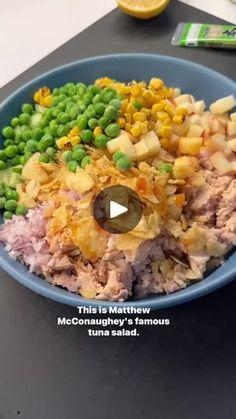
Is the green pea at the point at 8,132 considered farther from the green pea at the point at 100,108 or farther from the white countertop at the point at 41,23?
the white countertop at the point at 41,23

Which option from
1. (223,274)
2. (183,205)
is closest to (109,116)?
(183,205)

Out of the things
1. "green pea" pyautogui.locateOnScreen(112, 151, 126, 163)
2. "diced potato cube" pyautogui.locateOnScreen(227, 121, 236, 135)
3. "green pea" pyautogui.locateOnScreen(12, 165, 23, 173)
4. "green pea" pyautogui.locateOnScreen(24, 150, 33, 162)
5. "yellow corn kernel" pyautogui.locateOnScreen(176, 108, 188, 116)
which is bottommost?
"diced potato cube" pyautogui.locateOnScreen(227, 121, 236, 135)

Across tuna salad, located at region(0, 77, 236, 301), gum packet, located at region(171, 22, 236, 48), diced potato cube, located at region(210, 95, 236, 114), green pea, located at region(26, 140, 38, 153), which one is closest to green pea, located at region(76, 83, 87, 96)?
tuna salad, located at region(0, 77, 236, 301)

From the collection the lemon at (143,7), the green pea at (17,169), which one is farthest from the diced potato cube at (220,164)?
the lemon at (143,7)

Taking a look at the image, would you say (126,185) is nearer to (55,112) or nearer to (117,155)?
(117,155)

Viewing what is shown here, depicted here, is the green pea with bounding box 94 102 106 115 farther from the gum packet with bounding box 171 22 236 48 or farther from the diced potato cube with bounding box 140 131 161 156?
the gum packet with bounding box 171 22 236 48

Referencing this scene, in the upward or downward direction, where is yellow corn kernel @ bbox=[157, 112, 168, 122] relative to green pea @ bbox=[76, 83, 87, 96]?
downward
